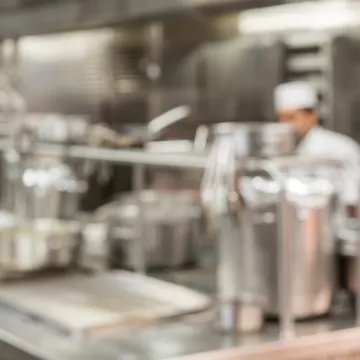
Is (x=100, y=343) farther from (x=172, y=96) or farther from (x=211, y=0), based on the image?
(x=172, y=96)

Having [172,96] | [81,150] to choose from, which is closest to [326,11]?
[172,96]

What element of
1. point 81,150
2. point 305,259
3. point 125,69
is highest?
point 125,69

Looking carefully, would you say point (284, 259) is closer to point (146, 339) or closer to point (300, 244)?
point (300, 244)

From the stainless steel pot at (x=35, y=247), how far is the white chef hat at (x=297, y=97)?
2.93 ft

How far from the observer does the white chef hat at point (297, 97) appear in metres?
2.59

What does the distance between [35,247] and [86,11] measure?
0.61m

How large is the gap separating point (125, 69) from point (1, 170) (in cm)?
84

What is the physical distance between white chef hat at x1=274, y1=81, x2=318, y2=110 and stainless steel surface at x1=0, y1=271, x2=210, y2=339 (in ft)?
3.13

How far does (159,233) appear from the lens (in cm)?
190

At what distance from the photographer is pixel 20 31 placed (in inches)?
99.2

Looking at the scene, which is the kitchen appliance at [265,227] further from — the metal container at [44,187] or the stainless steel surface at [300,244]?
the metal container at [44,187]

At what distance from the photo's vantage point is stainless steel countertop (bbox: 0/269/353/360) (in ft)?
4.22

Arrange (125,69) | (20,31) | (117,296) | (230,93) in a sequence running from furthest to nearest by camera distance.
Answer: (125,69), (230,93), (20,31), (117,296)

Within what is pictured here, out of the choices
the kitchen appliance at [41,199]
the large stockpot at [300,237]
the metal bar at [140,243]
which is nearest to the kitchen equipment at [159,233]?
the metal bar at [140,243]
